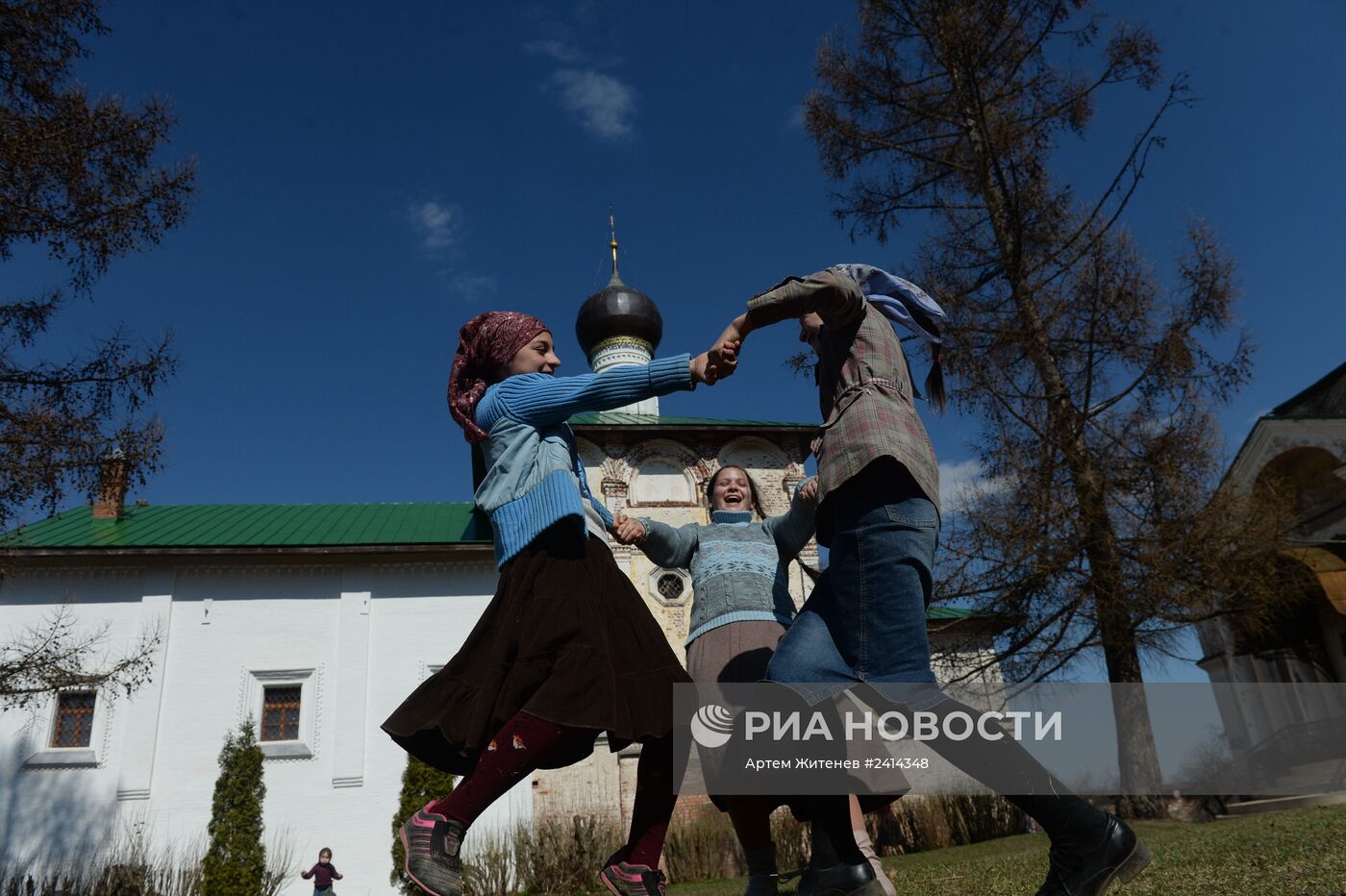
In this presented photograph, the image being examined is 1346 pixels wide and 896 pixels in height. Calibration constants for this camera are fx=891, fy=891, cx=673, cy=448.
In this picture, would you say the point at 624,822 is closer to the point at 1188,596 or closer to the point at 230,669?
the point at 230,669

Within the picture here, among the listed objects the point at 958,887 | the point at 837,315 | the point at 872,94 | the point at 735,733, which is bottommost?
the point at 958,887

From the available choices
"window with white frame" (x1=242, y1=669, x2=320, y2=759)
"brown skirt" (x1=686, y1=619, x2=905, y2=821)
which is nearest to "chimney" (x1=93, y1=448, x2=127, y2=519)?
"window with white frame" (x1=242, y1=669, x2=320, y2=759)

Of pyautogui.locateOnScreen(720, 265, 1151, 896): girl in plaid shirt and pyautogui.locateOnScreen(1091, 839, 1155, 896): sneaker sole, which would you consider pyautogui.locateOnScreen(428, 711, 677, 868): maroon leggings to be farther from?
pyautogui.locateOnScreen(1091, 839, 1155, 896): sneaker sole

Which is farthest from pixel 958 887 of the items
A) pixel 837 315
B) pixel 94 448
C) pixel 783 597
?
pixel 94 448

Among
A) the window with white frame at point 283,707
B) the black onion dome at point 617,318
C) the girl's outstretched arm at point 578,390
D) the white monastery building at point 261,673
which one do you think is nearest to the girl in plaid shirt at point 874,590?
the girl's outstretched arm at point 578,390

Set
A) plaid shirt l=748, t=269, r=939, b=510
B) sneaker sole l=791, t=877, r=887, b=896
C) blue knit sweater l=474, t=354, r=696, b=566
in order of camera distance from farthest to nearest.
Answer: blue knit sweater l=474, t=354, r=696, b=566 → plaid shirt l=748, t=269, r=939, b=510 → sneaker sole l=791, t=877, r=887, b=896

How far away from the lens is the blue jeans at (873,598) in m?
2.62

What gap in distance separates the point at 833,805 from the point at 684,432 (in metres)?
18.0

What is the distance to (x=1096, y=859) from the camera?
90.6 inches

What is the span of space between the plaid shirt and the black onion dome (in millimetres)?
25867

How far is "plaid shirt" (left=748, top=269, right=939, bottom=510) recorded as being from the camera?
9.09ft

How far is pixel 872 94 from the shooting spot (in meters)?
15.4

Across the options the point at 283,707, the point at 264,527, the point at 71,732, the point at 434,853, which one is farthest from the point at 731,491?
the point at 264,527

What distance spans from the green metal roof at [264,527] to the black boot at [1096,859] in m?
16.3
